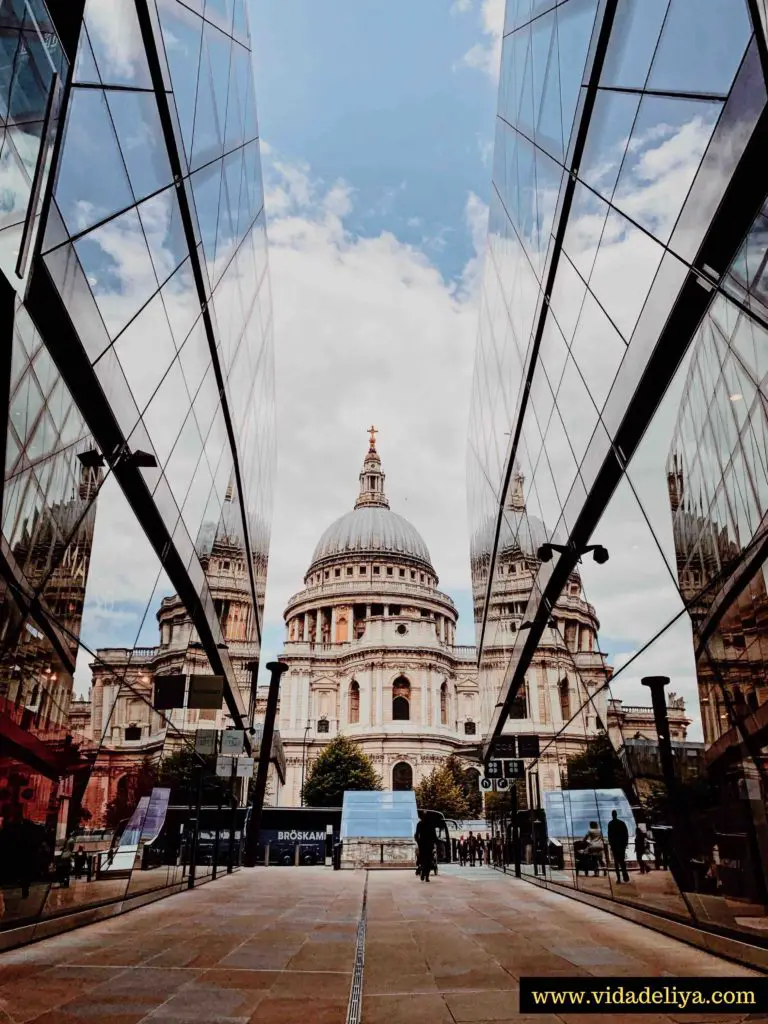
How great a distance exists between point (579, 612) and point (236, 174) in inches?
418

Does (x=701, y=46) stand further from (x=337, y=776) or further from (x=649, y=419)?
(x=337, y=776)

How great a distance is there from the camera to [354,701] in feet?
297

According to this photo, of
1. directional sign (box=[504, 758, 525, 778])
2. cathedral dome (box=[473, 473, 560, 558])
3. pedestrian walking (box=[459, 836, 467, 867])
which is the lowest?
pedestrian walking (box=[459, 836, 467, 867])

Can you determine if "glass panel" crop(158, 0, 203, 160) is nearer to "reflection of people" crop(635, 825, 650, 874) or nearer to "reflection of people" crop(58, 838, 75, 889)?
"reflection of people" crop(58, 838, 75, 889)

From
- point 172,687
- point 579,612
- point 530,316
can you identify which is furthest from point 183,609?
point 530,316

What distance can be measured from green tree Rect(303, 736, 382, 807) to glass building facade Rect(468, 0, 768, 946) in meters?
59.9

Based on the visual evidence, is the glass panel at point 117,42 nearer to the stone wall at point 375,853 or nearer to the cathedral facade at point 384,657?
the cathedral facade at point 384,657

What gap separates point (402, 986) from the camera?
5.30 meters

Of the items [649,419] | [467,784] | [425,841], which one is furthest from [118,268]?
[467,784]

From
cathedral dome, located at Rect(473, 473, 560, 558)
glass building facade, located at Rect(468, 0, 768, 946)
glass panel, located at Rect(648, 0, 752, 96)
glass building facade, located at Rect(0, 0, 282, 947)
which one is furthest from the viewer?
cathedral dome, located at Rect(473, 473, 560, 558)

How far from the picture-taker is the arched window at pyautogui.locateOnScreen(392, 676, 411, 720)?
8750 cm

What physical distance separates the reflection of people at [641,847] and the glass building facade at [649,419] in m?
0.05

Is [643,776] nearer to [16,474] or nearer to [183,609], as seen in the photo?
[16,474]

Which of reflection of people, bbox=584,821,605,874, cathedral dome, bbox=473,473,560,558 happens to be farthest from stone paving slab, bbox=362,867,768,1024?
cathedral dome, bbox=473,473,560,558
